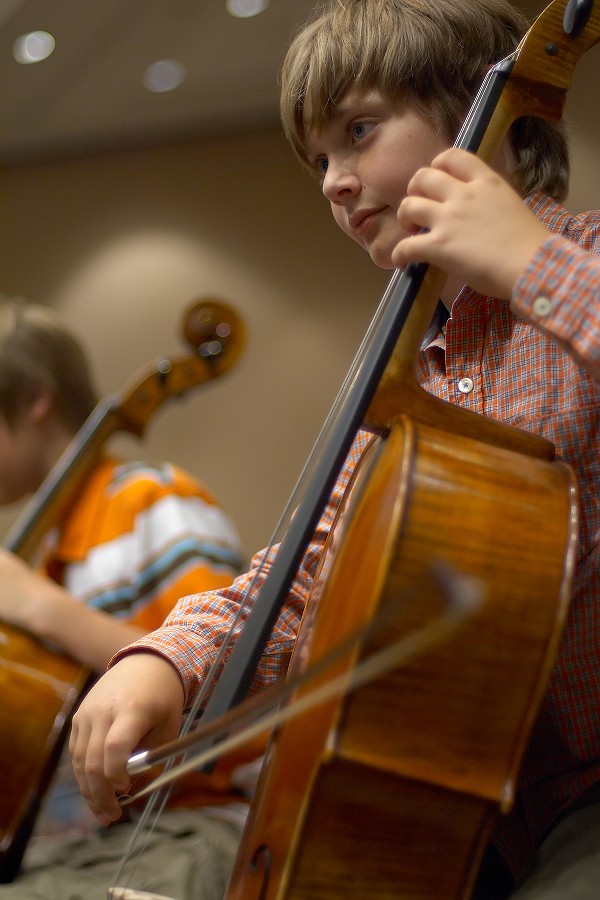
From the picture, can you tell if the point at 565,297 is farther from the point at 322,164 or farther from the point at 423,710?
the point at 322,164

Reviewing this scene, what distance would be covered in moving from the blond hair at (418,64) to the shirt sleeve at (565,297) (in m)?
0.33

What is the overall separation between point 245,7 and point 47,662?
1616 millimetres

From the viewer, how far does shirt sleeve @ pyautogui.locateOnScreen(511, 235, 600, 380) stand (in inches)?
Result: 22.4

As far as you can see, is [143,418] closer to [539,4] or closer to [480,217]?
[480,217]

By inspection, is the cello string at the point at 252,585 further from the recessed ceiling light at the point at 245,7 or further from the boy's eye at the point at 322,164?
the recessed ceiling light at the point at 245,7

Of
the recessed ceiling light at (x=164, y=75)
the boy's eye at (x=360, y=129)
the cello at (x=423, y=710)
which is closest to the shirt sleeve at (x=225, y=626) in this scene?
the cello at (x=423, y=710)

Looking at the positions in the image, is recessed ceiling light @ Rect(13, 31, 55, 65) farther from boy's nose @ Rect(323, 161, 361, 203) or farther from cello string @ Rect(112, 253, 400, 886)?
cello string @ Rect(112, 253, 400, 886)

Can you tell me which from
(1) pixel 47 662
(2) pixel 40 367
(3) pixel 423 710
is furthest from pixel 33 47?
(3) pixel 423 710

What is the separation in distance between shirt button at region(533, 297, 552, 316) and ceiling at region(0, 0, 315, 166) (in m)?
1.82

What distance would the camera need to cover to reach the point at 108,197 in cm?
277

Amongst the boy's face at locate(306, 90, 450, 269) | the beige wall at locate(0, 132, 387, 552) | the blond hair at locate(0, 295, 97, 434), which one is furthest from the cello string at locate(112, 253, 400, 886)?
the beige wall at locate(0, 132, 387, 552)

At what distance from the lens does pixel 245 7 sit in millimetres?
2186

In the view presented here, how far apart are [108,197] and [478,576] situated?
96.7 inches

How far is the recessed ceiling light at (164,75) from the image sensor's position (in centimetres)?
241
